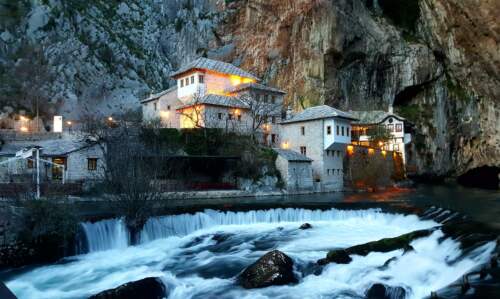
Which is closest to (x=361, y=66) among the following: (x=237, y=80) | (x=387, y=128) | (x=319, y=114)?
(x=387, y=128)

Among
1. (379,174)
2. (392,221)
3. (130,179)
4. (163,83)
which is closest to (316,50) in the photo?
(379,174)

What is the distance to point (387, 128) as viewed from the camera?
58.0 m

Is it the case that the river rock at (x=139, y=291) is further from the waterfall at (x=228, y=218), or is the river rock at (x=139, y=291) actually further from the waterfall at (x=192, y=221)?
the waterfall at (x=228, y=218)

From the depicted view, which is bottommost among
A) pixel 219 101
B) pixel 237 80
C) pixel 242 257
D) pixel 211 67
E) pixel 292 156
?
pixel 242 257

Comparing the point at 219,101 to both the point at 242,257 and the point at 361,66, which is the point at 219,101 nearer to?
the point at 242,257

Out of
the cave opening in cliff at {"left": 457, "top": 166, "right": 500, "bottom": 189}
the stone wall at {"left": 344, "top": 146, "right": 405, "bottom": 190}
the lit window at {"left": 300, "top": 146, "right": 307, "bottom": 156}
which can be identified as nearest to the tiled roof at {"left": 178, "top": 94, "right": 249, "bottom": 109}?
the lit window at {"left": 300, "top": 146, "right": 307, "bottom": 156}

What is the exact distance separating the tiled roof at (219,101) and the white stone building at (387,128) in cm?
2143

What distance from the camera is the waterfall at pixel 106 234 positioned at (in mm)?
18062

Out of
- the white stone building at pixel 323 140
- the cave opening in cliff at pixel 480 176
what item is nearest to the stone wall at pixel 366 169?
the white stone building at pixel 323 140

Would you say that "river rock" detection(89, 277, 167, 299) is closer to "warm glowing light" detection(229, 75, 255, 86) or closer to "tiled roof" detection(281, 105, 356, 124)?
"tiled roof" detection(281, 105, 356, 124)

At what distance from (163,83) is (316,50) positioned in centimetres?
3260

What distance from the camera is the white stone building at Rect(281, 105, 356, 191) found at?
41.6 meters

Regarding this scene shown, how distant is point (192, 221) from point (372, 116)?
1792 inches

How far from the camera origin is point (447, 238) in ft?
46.4
